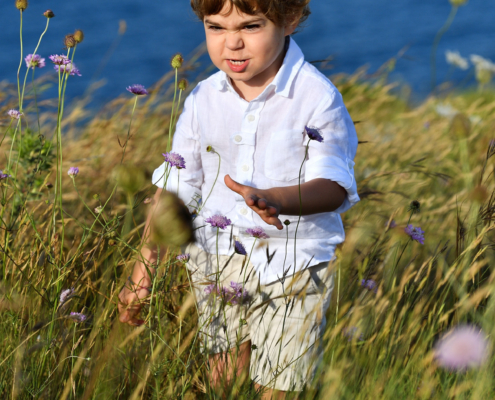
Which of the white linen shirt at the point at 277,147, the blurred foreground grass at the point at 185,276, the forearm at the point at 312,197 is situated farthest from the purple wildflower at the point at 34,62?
the forearm at the point at 312,197

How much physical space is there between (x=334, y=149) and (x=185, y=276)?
0.84 meters

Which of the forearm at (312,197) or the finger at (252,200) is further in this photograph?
the forearm at (312,197)

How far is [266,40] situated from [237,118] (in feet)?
1.02

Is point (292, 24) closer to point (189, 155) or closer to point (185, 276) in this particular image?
point (189, 155)

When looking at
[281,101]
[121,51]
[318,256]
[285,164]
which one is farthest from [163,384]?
[121,51]

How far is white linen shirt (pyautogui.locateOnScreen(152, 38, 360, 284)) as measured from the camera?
6.31 feet

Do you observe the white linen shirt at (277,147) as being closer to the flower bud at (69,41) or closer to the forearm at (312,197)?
the forearm at (312,197)

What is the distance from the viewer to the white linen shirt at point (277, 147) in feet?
6.31

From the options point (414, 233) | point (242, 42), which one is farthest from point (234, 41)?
point (414, 233)

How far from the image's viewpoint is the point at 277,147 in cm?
196

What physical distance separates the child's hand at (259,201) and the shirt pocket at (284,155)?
0.46 m

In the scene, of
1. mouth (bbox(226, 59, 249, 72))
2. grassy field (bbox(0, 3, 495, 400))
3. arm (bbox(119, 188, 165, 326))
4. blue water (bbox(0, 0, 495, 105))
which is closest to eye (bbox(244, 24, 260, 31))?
mouth (bbox(226, 59, 249, 72))

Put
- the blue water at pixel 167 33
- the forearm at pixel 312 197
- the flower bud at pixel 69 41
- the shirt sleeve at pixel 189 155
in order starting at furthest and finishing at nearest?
1. the blue water at pixel 167 33
2. the shirt sleeve at pixel 189 155
3. the flower bud at pixel 69 41
4. the forearm at pixel 312 197

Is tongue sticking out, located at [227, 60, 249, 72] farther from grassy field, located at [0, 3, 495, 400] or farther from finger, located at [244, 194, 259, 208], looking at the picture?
finger, located at [244, 194, 259, 208]
